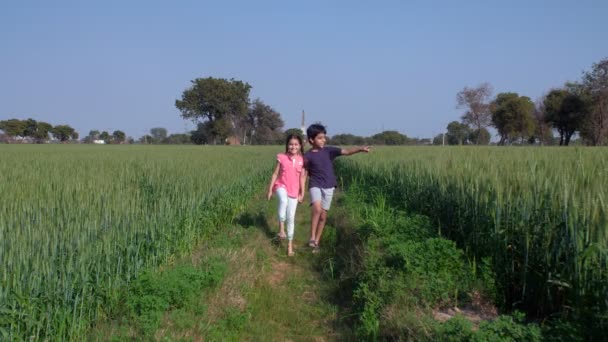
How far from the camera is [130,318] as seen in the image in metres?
3.70

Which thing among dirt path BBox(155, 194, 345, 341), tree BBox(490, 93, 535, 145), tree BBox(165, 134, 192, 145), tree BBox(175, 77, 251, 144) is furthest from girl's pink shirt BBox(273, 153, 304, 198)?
tree BBox(165, 134, 192, 145)

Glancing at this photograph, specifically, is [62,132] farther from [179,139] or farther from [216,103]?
[216,103]

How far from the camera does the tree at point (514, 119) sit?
47.7m

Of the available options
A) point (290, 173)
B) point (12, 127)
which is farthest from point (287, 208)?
point (12, 127)

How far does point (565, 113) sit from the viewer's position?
44.7m

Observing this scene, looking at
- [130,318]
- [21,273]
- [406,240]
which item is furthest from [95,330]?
[406,240]

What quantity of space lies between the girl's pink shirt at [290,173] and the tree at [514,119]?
152 ft

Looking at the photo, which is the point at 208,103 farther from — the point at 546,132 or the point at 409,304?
the point at 409,304

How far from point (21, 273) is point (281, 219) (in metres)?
4.05

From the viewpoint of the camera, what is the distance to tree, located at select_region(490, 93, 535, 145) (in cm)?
4766

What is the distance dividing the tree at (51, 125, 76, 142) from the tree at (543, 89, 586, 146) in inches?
3354

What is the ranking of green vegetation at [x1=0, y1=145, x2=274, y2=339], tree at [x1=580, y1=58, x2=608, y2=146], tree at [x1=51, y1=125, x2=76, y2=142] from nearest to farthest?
1. green vegetation at [x1=0, y1=145, x2=274, y2=339]
2. tree at [x1=580, y1=58, x2=608, y2=146]
3. tree at [x1=51, y1=125, x2=76, y2=142]

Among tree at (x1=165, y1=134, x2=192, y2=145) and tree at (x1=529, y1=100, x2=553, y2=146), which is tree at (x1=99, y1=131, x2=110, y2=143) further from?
tree at (x1=529, y1=100, x2=553, y2=146)

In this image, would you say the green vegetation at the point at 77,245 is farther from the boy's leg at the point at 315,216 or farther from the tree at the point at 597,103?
the tree at the point at 597,103
